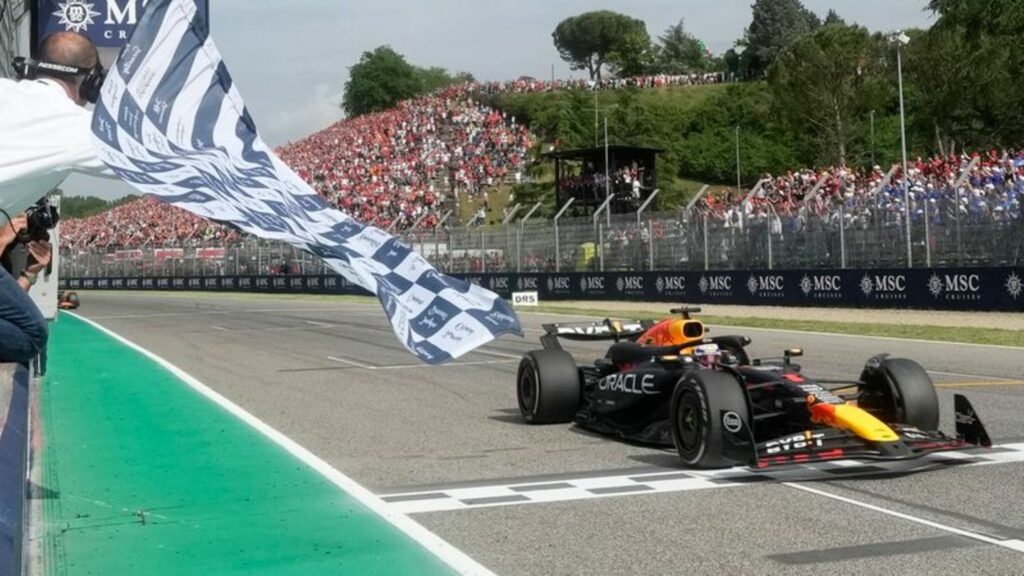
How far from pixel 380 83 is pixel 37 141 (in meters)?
149

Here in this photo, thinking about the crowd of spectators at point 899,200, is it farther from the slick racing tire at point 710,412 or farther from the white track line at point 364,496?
the slick racing tire at point 710,412

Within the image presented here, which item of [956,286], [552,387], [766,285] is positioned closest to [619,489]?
[552,387]

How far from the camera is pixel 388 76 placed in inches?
5891

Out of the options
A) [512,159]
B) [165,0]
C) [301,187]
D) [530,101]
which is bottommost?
[301,187]

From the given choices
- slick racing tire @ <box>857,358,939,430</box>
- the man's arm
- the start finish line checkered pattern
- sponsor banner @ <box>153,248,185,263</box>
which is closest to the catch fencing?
sponsor banner @ <box>153,248,185,263</box>

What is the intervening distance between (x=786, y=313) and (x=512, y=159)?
45743 mm

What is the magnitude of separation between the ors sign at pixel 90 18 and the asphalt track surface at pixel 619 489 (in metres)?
4.53

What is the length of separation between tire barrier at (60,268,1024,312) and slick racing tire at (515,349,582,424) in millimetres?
14839

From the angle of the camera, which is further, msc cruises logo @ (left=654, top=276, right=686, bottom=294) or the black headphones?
msc cruises logo @ (left=654, top=276, right=686, bottom=294)

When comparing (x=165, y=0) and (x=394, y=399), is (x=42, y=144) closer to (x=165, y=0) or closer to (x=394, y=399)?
(x=165, y=0)

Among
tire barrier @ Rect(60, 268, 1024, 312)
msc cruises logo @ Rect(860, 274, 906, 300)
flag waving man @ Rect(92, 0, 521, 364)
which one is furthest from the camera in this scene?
msc cruises logo @ Rect(860, 274, 906, 300)

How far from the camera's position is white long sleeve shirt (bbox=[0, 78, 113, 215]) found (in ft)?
9.82

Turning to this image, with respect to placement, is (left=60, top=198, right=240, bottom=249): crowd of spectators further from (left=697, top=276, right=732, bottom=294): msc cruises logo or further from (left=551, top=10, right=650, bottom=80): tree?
(left=551, top=10, right=650, bottom=80): tree

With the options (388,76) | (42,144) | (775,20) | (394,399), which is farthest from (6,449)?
(388,76)
